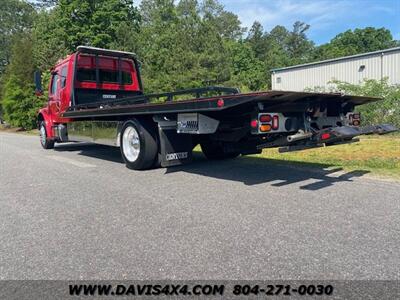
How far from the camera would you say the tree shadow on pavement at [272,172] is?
19.6 ft

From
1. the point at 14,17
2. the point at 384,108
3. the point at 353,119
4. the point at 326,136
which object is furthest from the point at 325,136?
the point at 14,17

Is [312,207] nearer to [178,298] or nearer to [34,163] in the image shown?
[178,298]

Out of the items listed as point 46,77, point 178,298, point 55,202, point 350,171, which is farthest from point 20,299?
point 46,77

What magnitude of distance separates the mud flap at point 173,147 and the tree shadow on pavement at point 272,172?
1.27 ft

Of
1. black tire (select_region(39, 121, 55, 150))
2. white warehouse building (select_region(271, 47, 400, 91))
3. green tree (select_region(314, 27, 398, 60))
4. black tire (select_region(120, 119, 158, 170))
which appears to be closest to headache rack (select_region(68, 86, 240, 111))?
black tire (select_region(120, 119, 158, 170))

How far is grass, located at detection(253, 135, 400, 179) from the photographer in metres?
6.95

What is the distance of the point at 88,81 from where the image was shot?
34.6ft

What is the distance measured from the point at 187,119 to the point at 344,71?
23.1 metres

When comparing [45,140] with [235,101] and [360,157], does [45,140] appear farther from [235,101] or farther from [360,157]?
[360,157]

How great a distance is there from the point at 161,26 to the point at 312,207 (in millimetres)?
30252

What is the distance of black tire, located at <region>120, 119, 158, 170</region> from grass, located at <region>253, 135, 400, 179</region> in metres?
3.05

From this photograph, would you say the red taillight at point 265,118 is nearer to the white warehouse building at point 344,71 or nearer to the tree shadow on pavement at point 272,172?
the tree shadow on pavement at point 272,172

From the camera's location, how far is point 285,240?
344 cm

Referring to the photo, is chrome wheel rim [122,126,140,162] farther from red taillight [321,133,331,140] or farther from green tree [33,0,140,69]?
green tree [33,0,140,69]
